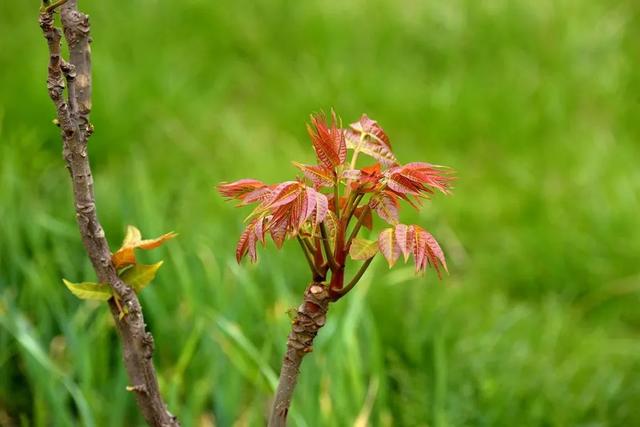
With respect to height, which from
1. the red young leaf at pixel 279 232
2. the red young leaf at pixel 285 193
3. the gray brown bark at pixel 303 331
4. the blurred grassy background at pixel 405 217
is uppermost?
the blurred grassy background at pixel 405 217

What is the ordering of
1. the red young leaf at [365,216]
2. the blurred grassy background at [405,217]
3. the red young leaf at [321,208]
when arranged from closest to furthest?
the red young leaf at [321,208] < the red young leaf at [365,216] < the blurred grassy background at [405,217]

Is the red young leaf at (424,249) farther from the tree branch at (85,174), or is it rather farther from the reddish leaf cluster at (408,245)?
the tree branch at (85,174)

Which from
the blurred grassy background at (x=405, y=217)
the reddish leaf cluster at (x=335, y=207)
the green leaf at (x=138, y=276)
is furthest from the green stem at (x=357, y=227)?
the blurred grassy background at (x=405, y=217)

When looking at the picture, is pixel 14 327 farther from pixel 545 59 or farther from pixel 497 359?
pixel 545 59

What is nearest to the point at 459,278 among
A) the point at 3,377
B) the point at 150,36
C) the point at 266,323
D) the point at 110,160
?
the point at 266,323

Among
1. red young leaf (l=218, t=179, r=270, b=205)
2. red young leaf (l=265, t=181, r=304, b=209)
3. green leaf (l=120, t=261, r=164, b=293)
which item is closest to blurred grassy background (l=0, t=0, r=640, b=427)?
green leaf (l=120, t=261, r=164, b=293)

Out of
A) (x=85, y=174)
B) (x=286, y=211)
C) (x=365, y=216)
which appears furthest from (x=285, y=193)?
(x=85, y=174)

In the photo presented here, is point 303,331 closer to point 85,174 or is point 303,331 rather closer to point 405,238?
point 405,238
